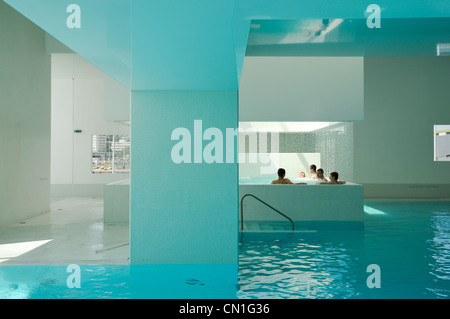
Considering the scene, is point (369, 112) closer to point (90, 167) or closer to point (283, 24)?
point (283, 24)

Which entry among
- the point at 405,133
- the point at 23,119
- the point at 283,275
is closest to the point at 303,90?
the point at 283,275

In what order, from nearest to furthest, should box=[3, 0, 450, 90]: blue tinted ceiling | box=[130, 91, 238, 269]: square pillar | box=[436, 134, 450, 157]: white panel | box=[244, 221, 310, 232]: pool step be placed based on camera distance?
box=[3, 0, 450, 90]: blue tinted ceiling
box=[130, 91, 238, 269]: square pillar
box=[244, 221, 310, 232]: pool step
box=[436, 134, 450, 157]: white panel

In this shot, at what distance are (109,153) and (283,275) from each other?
12.5 m

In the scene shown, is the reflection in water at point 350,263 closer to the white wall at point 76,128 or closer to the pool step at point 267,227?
the pool step at point 267,227

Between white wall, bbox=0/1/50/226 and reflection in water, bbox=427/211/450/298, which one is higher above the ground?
white wall, bbox=0/1/50/226

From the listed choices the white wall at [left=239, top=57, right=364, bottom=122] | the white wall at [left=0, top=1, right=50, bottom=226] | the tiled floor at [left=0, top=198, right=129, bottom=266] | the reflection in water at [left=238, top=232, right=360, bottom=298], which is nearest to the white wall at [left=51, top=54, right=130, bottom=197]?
the white wall at [left=0, top=1, right=50, bottom=226]

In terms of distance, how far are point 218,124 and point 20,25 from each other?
21.9 feet

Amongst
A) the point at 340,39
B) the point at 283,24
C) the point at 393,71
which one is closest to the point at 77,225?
the point at 283,24

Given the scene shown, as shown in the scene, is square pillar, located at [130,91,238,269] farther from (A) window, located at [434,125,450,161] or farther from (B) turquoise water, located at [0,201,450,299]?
(A) window, located at [434,125,450,161]

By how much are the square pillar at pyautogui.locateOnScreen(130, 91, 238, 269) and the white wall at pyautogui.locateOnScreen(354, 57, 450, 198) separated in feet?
34.1

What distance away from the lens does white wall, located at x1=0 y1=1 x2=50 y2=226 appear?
9.18 m

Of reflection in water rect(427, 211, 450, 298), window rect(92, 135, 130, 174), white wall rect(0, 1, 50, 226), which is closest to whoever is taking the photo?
reflection in water rect(427, 211, 450, 298)

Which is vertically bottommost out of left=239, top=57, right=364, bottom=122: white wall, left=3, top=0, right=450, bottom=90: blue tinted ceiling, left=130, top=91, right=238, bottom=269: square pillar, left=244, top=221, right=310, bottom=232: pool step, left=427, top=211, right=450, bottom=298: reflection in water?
left=427, top=211, right=450, bottom=298: reflection in water
